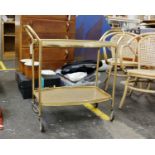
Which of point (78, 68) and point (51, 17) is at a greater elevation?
point (51, 17)

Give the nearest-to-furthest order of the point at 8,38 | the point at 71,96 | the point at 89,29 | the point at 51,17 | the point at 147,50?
the point at 71,96
the point at 147,50
the point at 51,17
the point at 89,29
the point at 8,38

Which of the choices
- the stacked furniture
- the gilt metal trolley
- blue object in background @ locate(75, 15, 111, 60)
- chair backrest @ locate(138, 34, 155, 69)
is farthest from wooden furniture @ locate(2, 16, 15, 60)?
chair backrest @ locate(138, 34, 155, 69)

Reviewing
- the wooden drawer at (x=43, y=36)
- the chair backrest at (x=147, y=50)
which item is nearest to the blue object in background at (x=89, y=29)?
the wooden drawer at (x=43, y=36)

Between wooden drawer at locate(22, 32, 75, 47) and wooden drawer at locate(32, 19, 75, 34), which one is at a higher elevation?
wooden drawer at locate(32, 19, 75, 34)

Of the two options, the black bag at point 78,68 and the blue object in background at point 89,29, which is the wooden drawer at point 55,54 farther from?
the blue object in background at point 89,29

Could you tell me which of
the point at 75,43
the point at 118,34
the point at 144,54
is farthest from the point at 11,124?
the point at 118,34

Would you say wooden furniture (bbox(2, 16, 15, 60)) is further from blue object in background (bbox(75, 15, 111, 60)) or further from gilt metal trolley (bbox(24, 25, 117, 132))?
gilt metal trolley (bbox(24, 25, 117, 132))

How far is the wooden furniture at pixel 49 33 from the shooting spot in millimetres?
3197

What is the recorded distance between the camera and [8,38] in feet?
17.8

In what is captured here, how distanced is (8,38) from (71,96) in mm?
3533

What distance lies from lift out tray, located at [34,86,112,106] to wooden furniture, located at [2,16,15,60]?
298 cm

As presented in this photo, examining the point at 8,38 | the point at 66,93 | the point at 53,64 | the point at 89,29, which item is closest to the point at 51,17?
the point at 53,64

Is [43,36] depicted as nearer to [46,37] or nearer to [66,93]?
[46,37]

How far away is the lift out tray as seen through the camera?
217 centimetres
